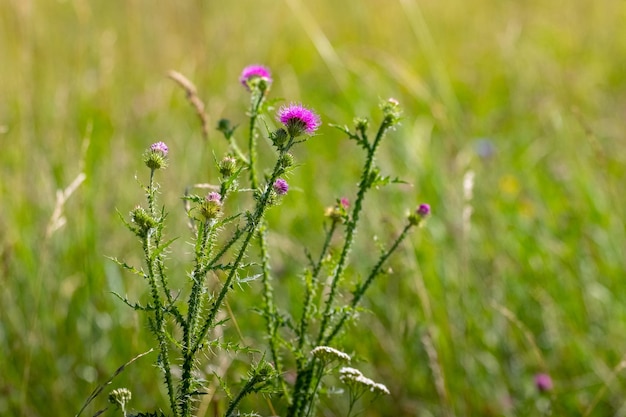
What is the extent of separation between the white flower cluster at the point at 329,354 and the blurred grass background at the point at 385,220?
0.48 meters

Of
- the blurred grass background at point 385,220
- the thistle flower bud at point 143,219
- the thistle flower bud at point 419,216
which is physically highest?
the blurred grass background at point 385,220

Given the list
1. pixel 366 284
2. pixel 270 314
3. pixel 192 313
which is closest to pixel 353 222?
pixel 366 284

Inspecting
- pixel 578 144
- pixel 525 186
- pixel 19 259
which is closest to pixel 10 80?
pixel 19 259

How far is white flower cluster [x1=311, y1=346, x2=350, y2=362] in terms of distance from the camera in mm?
1157

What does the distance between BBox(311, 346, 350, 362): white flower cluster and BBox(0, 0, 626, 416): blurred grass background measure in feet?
1.57

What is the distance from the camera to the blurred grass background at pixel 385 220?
2146 millimetres

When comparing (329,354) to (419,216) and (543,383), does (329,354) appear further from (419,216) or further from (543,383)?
(543,383)

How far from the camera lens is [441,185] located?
3023 millimetres

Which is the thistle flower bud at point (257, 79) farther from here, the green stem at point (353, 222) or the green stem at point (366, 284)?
the green stem at point (366, 284)

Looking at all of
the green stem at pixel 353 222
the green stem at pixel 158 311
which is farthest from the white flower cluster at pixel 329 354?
the green stem at pixel 158 311

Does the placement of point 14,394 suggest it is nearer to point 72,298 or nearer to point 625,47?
point 72,298

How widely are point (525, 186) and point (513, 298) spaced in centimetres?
78

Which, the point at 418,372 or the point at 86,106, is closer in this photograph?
the point at 418,372

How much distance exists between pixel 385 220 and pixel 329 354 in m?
0.85
